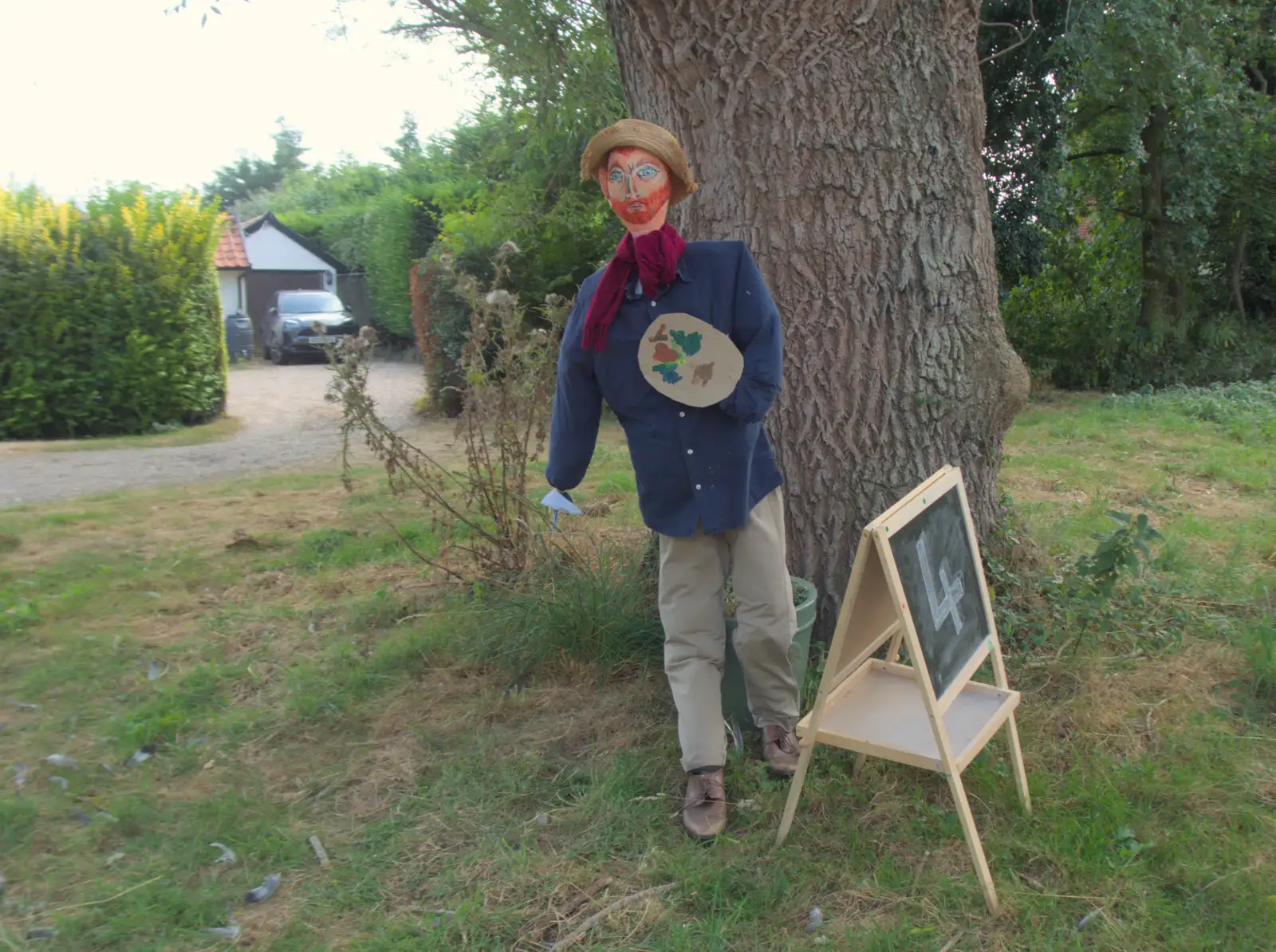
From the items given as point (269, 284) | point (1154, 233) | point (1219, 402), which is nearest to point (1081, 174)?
point (1154, 233)

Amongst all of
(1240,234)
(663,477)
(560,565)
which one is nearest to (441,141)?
(1240,234)

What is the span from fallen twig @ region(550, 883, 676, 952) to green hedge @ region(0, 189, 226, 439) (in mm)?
10568

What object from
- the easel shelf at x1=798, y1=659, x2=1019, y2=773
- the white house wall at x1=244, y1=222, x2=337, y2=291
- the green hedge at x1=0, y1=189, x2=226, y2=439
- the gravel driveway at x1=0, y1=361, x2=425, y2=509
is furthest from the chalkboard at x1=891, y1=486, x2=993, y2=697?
the white house wall at x1=244, y1=222, x2=337, y2=291

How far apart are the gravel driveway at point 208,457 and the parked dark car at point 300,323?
713 cm

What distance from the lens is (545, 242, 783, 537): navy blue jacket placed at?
285cm

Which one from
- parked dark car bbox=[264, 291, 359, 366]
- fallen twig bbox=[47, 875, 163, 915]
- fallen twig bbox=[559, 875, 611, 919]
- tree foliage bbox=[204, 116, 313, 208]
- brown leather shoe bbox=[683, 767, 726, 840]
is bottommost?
fallen twig bbox=[47, 875, 163, 915]

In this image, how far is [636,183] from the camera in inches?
110

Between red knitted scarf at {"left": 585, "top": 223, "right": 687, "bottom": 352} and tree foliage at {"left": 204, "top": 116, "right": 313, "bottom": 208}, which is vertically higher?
tree foliage at {"left": 204, "top": 116, "right": 313, "bottom": 208}

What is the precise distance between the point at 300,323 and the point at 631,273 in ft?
68.1

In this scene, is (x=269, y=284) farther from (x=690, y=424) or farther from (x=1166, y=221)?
(x=690, y=424)

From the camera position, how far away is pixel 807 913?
8.47ft

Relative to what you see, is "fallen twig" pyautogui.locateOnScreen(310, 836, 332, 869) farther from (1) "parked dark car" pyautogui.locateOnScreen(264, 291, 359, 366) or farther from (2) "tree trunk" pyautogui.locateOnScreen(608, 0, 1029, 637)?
(1) "parked dark car" pyautogui.locateOnScreen(264, 291, 359, 366)

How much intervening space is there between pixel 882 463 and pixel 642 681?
1.18m

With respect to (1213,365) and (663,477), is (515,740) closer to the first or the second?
(663,477)
